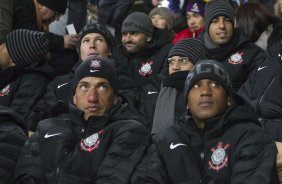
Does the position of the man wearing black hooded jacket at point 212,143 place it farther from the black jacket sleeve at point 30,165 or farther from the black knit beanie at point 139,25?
the black knit beanie at point 139,25

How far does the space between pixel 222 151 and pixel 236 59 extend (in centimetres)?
242

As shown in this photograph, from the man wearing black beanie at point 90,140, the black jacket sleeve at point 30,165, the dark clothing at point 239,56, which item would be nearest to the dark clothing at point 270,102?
the dark clothing at point 239,56

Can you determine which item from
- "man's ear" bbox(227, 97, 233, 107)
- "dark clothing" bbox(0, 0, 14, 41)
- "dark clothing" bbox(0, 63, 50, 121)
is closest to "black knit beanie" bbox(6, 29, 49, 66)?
"dark clothing" bbox(0, 63, 50, 121)

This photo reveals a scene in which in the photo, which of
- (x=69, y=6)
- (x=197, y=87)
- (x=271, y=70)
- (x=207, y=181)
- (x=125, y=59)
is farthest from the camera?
(x=69, y=6)

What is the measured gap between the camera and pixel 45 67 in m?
6.82

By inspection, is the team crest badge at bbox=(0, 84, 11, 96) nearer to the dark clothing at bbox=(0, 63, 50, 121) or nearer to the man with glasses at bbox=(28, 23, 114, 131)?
the dark clothing at bbox=(0, 63, 50, 121)

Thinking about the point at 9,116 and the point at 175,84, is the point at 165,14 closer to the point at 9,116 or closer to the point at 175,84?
the point at 175,84

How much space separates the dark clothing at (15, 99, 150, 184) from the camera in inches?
181

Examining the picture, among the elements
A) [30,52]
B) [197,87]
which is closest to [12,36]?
[30,52]

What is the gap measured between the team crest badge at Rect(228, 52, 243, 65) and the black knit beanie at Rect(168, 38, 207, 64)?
463 millimetres

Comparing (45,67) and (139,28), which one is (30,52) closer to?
(45,67)

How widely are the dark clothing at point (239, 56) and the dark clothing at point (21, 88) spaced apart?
1.73m

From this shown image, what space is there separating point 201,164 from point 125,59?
290cm

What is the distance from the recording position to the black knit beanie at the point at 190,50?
247 inches
